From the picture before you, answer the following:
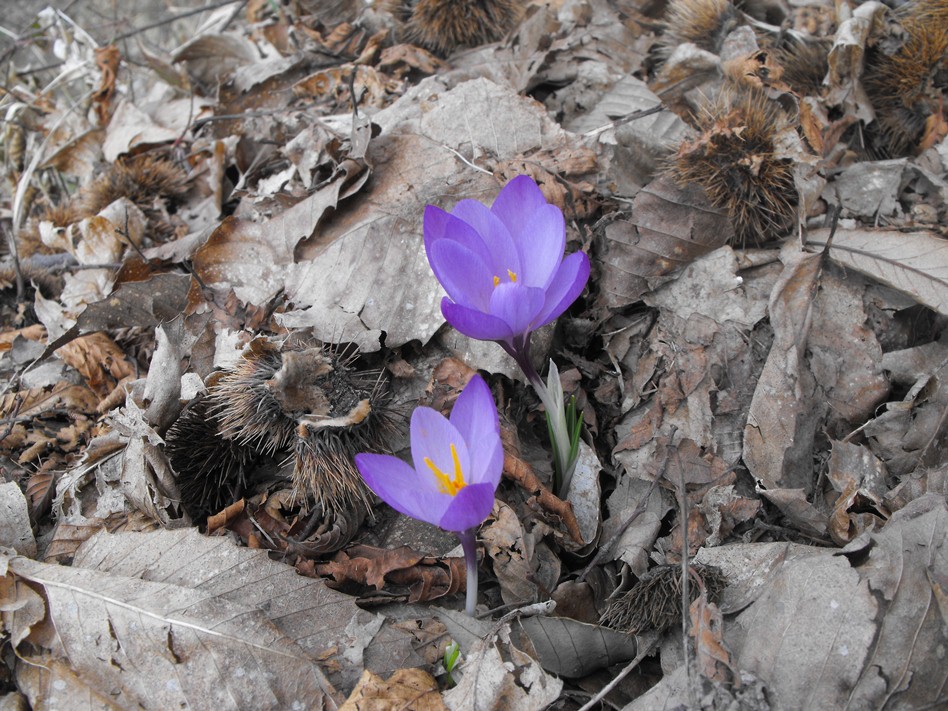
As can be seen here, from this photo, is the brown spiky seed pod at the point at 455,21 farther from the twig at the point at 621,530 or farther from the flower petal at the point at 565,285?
the twig at the point at 621,530

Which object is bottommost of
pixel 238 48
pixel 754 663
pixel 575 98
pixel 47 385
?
pixel 754 663

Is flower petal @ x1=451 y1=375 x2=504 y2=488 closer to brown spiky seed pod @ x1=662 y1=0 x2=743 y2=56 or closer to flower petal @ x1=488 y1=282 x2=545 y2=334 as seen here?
flower petal @ x1=488 y1=282 x2=545 y2=334

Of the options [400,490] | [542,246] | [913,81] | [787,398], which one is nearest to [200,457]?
[400,490]

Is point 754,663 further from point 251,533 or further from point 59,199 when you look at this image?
point 59,199

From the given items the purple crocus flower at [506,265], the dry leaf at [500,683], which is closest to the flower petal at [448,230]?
the purple crocus flower at [506,265]

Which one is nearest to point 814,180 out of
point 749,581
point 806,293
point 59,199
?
point 806,293
